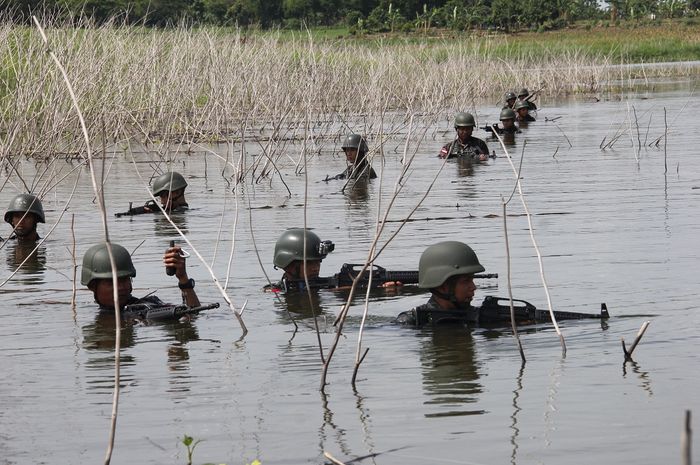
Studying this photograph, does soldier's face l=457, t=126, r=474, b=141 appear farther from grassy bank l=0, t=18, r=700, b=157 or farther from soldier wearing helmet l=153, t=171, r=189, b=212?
soldier wearing helmet l=153, t=171, r=189, b=212

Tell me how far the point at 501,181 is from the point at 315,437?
1391 centimetres

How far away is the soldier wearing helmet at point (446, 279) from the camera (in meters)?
8.75

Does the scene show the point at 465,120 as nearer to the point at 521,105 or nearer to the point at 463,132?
the point at 463,132

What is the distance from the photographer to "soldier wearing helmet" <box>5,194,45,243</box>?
1390cm

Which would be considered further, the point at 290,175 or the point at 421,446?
the point at 290,175

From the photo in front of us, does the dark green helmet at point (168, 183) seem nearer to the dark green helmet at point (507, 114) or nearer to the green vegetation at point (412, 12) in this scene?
the dark green helmet at point (507, 114)

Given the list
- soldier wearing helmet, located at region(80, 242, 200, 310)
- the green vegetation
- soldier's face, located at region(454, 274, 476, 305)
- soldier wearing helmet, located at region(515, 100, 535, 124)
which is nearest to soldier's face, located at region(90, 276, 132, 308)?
soldier wearing helmet, located at region(80, 242, 200, 310)

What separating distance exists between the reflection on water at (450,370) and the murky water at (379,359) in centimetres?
2

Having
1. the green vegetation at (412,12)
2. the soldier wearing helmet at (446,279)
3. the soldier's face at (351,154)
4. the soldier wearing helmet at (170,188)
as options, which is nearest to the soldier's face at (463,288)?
the soldier wearing helmet at (446,279)

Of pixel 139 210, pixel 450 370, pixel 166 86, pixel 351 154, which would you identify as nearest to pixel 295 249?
pixel 450 370

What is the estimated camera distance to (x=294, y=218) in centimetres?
1617

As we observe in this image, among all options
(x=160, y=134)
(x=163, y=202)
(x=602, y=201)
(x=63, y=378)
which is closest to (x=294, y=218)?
(x=163, y=202)

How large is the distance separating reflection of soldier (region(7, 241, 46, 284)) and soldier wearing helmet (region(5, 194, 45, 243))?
0.38 ft

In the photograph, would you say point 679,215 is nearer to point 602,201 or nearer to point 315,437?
point 602,201
